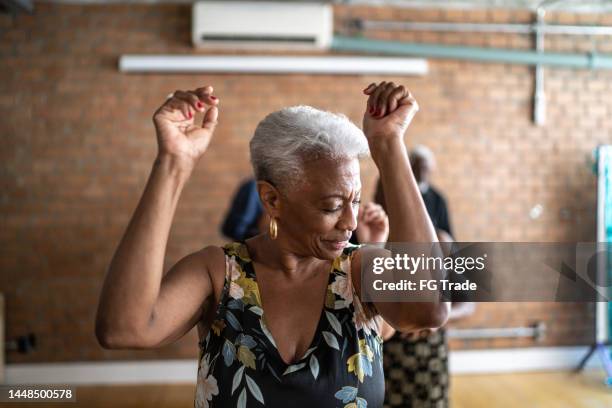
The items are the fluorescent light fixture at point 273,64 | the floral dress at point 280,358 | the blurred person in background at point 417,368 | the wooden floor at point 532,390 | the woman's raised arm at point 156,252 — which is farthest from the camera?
the fluorescent light fixture at point 273,64

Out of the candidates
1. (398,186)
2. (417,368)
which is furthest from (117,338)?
(417,368)

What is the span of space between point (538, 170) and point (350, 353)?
14.4ft

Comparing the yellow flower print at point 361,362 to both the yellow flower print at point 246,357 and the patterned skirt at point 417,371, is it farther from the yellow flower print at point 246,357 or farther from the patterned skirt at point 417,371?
the patterned skirt at point 417,371

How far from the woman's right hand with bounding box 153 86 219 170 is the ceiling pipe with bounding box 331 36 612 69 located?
3.94m

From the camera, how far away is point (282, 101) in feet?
16.3

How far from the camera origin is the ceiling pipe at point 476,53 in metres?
4.96

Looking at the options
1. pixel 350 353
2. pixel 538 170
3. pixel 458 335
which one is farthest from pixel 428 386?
pixel 538 170

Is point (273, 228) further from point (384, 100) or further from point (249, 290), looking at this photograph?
point (384, 100)

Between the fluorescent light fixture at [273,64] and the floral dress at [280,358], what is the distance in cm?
380

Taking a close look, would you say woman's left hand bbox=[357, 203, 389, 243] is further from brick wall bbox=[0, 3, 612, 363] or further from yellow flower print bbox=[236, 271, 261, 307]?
brick wall bbox=[0, 3, 612, 363]

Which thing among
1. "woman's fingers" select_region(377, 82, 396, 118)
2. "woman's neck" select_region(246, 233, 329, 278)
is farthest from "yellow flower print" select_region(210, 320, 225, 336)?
"woman's fingers" select_region(377, 82, 396, 118)

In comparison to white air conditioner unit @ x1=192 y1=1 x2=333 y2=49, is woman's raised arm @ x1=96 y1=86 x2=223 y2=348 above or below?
below

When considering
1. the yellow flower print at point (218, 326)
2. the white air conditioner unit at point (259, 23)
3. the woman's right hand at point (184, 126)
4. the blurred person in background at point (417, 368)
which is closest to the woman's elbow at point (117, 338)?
the yellow flower print at point (218, 326)

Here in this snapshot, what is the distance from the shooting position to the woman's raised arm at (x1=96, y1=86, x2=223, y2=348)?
106 cm
